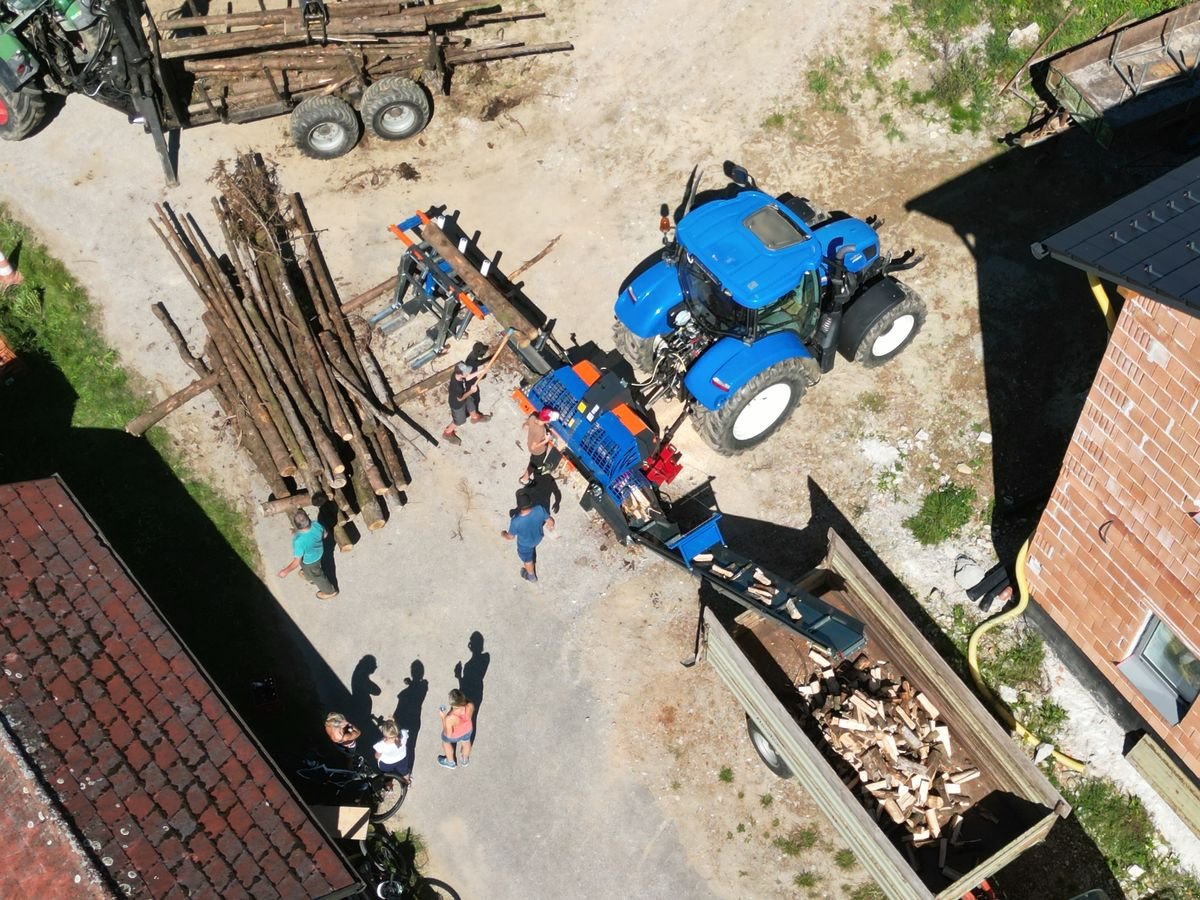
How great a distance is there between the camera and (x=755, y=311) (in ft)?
38.0

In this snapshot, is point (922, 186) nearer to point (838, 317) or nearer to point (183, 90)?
point (838, 317)

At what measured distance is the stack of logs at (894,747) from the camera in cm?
1008

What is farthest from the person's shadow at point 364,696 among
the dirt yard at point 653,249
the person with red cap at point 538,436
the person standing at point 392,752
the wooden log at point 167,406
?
the wooden log at point 167,406

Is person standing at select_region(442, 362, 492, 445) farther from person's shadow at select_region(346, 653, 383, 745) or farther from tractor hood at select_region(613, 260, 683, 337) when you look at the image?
person's shadow at select_region(346, 653, 383, 745)

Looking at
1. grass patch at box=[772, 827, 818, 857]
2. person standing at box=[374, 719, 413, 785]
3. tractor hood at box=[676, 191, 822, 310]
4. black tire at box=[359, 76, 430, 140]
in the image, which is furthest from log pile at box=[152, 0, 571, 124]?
grass patch at box=[772, 827, 818, 857]

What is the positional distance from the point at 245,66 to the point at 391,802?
9645 millimetres

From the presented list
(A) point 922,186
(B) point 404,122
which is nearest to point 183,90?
(B) point 404,122

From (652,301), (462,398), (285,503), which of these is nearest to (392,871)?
(285,503)

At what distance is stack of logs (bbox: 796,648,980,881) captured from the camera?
1008 cm

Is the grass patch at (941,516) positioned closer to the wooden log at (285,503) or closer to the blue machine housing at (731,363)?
the blue machine housing at (731,363)

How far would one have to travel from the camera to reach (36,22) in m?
14.4

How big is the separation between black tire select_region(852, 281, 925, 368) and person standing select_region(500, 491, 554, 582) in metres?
4.07

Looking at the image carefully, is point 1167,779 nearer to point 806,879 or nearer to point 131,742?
point 806,879

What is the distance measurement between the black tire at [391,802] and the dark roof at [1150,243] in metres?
7.62
